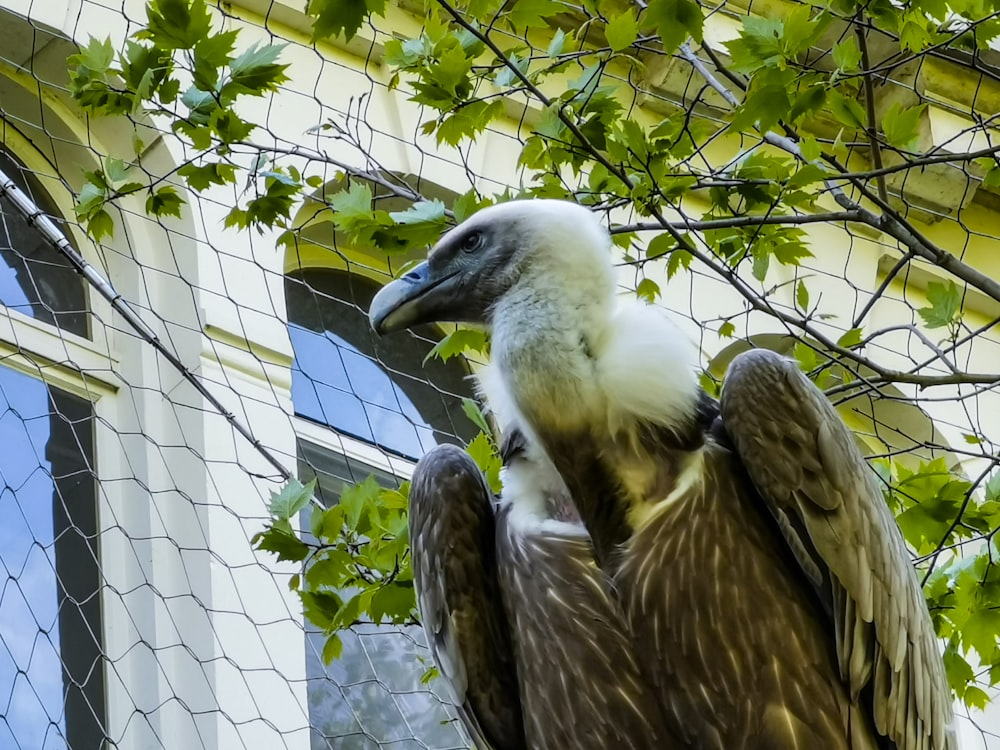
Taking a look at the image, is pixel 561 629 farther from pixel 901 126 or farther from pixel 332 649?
pixel 901 126

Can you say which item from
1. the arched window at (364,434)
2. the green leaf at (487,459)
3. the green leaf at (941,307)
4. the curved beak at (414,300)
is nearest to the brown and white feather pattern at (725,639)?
A: the curved beak at (414,300)

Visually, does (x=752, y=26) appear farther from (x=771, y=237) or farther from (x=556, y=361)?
(x=556, y=361)

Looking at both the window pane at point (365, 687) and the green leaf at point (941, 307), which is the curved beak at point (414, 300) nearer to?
the green leaf at point (941, 307)

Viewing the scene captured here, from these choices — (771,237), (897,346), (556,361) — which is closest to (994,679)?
(771,237)

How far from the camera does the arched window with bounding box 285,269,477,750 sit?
15.4ft

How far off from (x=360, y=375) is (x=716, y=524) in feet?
9.11

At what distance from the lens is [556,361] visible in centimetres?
253

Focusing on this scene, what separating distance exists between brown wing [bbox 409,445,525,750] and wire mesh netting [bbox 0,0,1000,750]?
92 cm

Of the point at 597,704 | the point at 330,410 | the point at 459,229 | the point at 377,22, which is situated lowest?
the point at 597,704

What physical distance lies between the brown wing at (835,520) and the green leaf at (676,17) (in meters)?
0.69

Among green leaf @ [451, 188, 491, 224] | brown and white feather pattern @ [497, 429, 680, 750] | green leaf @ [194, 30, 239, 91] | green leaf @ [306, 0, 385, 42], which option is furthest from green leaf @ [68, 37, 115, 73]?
brown and white feather pattern @ [497, 429, 680, 750]

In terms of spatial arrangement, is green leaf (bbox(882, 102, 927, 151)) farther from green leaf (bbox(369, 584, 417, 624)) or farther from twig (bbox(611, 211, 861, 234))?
green leaf (bbox(369, 584, 417, 624))

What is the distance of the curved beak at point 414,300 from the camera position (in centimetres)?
271

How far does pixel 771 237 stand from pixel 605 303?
107cm
